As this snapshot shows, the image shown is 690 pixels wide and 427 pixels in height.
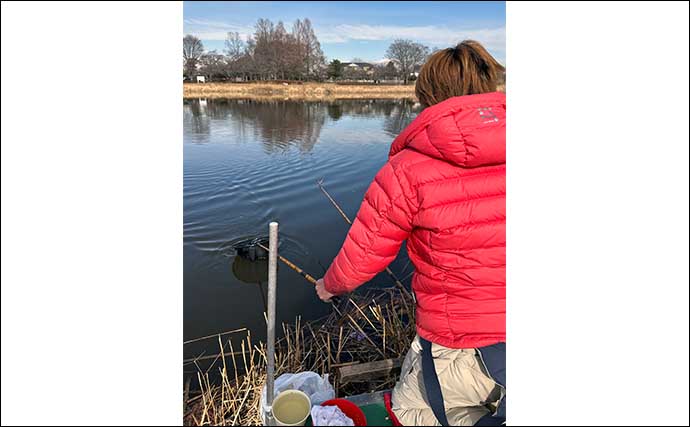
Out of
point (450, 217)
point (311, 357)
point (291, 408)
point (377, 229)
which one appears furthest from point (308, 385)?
point (450, 217)

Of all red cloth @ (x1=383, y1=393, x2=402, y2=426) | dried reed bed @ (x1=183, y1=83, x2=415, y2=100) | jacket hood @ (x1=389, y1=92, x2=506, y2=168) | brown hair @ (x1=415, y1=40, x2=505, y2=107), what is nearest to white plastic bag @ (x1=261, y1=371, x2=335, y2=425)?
red cloth @ (x1=383, y1=393, x2=402, y2=426)

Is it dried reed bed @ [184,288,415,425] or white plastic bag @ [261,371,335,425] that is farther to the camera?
dried reed bed @ [184,288,415,425]

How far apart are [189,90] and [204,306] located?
90.0 feet

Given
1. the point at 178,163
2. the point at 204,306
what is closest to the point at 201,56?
the point at 204,306

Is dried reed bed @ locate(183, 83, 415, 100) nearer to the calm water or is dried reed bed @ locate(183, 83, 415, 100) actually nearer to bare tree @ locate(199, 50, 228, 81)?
bare tree @ locate(199, 50, 228, 81)

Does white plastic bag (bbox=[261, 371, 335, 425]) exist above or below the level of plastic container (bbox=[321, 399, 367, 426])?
below

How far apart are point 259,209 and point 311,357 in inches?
147

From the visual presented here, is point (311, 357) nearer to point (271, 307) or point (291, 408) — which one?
point (291, 408)

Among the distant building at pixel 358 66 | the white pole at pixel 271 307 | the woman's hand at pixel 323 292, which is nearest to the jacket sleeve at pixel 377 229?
the woman's hand at pixel 323 292

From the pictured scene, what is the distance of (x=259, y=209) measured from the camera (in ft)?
20.4

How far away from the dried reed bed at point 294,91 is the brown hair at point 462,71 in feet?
88.9

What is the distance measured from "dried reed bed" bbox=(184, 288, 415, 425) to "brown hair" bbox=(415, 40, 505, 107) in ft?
5.55

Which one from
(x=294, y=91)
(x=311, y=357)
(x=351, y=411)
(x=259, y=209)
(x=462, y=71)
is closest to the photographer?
(x=462, y=71)

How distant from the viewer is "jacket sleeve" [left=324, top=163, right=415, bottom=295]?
4.03 ft
